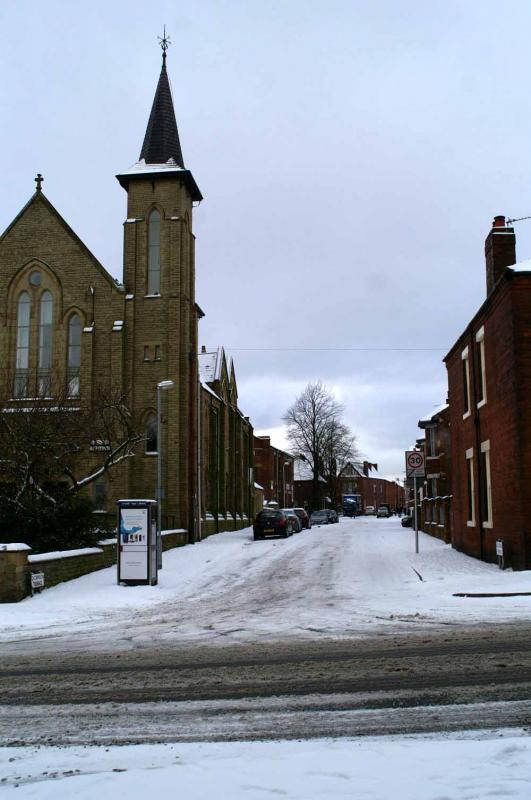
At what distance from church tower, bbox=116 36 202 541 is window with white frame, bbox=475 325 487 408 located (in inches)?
601

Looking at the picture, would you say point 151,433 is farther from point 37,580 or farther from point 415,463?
point 37,580

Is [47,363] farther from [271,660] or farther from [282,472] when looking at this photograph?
[282,472]

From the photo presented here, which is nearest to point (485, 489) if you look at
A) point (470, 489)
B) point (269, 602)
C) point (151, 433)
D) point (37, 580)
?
point (470, 489)

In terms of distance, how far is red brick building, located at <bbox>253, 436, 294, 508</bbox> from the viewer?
88.4 meters

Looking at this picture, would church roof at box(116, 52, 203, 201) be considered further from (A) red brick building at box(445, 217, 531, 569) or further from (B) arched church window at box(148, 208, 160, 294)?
(A) red brick building at box(445, 217, 531, 569)

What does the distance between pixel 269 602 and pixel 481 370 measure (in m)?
10.8

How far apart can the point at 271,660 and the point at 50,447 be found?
13.5 meters

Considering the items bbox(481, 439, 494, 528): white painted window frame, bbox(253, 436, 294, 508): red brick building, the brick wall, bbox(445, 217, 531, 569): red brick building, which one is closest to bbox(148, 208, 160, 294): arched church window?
bbox(445, 217, 531, 569): red brick building

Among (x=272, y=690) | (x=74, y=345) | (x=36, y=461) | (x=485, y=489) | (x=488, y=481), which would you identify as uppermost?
(x=74, y=345)

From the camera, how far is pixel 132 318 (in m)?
35.4

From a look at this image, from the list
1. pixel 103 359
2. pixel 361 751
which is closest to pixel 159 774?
pixel 361 751

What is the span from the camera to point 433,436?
41531 mm

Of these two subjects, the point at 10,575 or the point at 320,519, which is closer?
the point at 10,575

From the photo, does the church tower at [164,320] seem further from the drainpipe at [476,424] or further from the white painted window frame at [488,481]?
the white painted window frame at [488,481]
